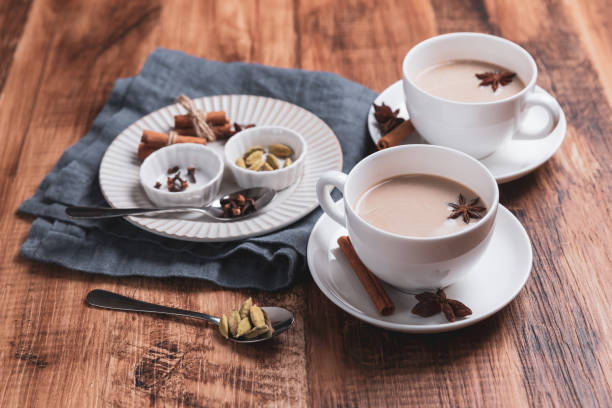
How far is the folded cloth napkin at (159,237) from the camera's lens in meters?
1.24

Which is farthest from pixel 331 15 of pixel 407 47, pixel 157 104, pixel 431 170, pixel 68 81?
pixel 431 170

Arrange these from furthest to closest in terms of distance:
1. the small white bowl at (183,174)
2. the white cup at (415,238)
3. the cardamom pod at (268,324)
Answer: the small white bowl at (183,174)
the cardamom pod at (268,324)
the white cup at (415,238)

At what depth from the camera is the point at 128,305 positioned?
1.17 metres

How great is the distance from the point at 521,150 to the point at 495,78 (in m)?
0.18

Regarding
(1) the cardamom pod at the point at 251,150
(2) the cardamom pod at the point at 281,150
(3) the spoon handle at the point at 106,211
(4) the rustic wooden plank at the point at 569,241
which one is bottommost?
(4) the rustic wooden plank at the point at 569,241

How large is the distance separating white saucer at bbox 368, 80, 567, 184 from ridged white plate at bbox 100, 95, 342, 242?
0.50 ft

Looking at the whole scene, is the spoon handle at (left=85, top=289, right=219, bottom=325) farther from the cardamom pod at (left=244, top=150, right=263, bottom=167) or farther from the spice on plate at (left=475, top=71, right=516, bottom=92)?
the spice on plate at (left=475, top=71, right=516, bottom=92)

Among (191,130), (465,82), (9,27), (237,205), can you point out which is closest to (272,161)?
(237,205)

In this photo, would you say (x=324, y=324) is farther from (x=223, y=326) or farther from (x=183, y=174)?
(x=183, y=174)

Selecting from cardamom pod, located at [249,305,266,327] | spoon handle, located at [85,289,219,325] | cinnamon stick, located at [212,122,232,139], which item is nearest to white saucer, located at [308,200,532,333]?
cardamom pod, located at [249,305,266,327]

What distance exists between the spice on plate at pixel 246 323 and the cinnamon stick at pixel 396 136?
1.76ft

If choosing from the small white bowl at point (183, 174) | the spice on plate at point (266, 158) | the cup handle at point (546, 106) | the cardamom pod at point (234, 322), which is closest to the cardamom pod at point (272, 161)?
the spice on plate at point (266, 158)

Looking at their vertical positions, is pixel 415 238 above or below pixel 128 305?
above

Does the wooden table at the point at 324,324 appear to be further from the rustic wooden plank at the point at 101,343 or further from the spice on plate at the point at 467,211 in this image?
the spice on plate at the point at 467,211
